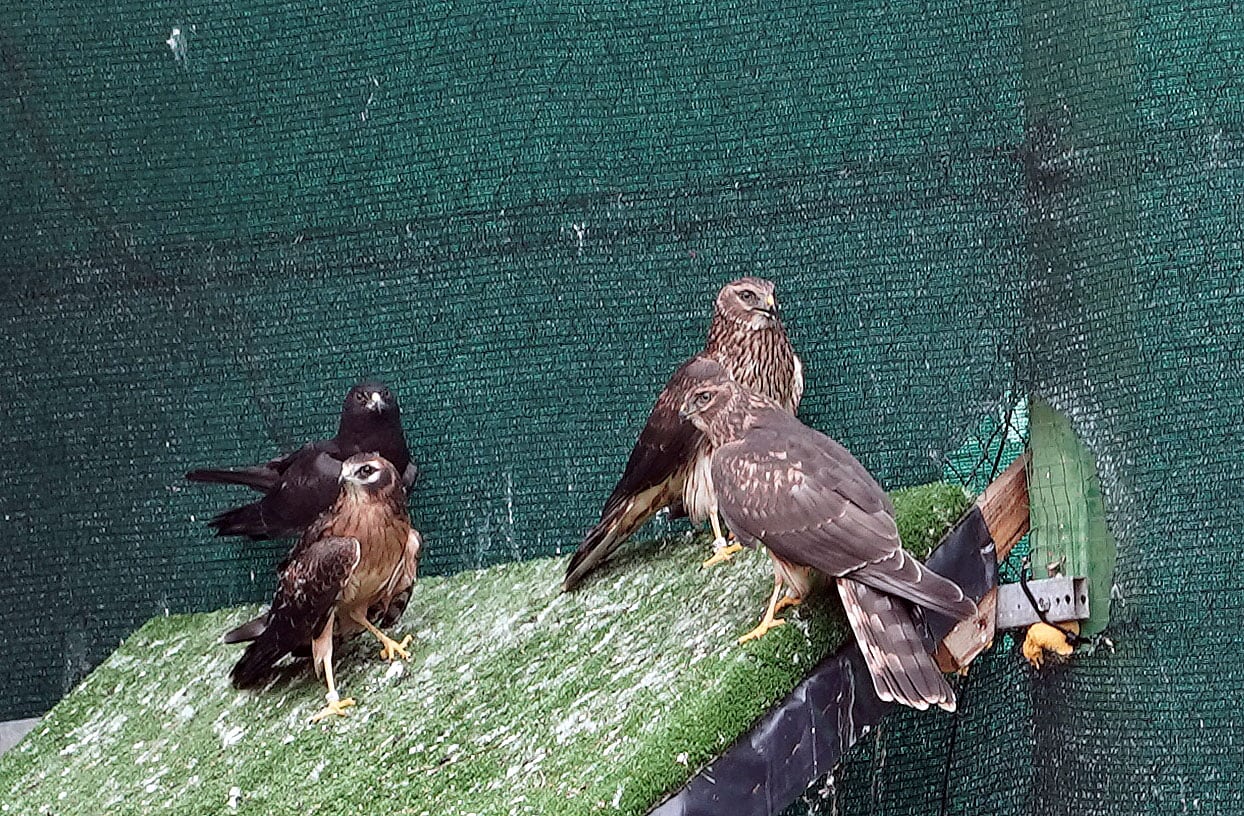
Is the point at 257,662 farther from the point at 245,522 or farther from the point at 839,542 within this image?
the point at 839,542

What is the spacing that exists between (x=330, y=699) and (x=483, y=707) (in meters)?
0.40

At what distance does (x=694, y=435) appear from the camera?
3367mm

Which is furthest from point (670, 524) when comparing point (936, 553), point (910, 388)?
point (936, 553)

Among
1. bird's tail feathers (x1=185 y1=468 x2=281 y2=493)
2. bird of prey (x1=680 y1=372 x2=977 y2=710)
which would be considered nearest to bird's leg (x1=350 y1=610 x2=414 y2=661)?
bird's tail feathers (x1=185 y1=468 x2=281 y2=493)

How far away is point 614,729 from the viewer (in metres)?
2.68

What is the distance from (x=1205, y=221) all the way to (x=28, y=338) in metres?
3.06

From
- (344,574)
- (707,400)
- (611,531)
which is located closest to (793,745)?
(707,400)

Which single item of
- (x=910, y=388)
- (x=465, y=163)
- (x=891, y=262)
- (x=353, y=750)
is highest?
(x=465, y=163)

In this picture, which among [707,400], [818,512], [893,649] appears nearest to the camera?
[893,649]

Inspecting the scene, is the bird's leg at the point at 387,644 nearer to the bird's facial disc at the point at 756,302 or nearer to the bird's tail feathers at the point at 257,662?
the bird's tail feathers at the point at 257,662

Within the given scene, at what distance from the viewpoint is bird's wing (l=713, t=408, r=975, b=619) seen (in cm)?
271

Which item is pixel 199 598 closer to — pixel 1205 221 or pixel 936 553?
pixel 936 553

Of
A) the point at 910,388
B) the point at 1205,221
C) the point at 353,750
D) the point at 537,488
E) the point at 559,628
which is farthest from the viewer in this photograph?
the point at 537,488

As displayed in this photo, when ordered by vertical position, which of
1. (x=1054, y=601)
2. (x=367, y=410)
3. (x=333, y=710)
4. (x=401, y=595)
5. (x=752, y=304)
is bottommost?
(x=1054, y=601)
